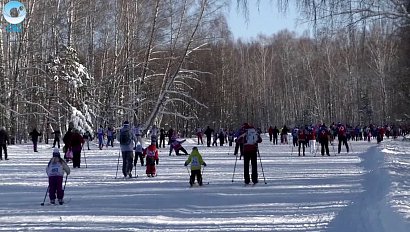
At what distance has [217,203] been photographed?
1316 centimetres

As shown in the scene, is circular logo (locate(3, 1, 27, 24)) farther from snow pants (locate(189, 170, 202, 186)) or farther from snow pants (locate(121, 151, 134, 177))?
snow pants (locate(189, 170, 202, 186))

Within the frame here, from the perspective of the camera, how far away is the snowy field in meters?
10.2

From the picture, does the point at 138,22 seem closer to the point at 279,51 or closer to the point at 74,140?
the point at 74,140

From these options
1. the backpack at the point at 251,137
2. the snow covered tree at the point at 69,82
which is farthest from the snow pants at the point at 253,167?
the snow covered tree at the point at 69,82

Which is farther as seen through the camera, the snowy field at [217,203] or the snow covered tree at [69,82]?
the snow covered tree at [69,82]

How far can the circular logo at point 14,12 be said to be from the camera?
136ft

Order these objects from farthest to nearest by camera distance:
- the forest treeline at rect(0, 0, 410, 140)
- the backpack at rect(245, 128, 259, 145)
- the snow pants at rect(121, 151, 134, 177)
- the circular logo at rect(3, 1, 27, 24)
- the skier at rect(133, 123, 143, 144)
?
the forest treeline at rect(0, 0, 410, 140) → the circular logo at rect(3, 1, 27, 24) → the skier at rect(133, 123, 143, 144) → the snow pants at rect(121, 151, 134, 177) → the backpack at rect(245, 128, 259, 145)

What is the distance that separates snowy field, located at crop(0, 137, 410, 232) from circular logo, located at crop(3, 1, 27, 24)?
75.3ft

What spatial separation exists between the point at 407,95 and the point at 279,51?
162 ft

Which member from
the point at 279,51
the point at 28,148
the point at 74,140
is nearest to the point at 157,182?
the point at 74,140

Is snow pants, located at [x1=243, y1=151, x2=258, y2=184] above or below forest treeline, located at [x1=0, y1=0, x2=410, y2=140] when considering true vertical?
below

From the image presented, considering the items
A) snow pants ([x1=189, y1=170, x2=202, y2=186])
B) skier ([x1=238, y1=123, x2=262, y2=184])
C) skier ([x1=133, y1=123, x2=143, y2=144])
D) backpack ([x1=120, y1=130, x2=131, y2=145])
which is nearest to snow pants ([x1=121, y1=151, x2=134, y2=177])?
backpack ([x1=120, y1=130, x2=131, y2=145])

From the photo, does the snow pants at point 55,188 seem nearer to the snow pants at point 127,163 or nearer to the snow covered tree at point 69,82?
the snow pants at point 127,163

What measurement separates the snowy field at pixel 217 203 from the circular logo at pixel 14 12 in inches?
903
